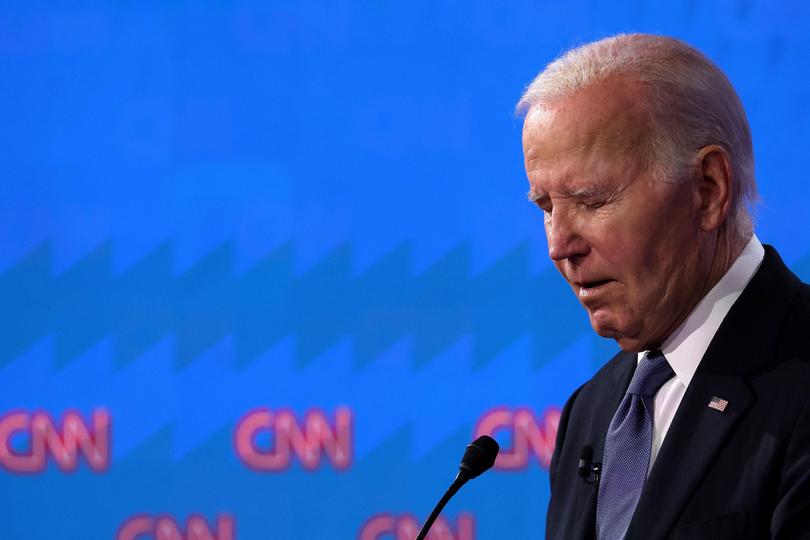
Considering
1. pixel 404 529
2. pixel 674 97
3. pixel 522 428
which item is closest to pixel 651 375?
pixel 674 97

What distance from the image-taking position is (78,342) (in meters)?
2.68

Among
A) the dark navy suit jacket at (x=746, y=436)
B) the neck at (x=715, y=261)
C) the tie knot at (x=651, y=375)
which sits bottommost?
the dark navy suit jacket at (x=746, y=436)

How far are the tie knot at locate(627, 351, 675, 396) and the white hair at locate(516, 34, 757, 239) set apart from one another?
0.21 m

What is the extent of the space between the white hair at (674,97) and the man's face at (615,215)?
0.06 feet

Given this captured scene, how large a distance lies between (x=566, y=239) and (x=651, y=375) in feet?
0.78

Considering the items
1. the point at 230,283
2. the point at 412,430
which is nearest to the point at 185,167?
the point at 230,283

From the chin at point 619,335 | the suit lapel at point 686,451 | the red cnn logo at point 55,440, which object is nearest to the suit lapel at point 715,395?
the suit lapel at point 686,451

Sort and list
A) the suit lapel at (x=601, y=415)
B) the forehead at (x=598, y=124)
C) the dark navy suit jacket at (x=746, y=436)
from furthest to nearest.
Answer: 1. the suit lapel at (x=601, y=415)
2. the forehead at (x=598, y=124)
3. the dark navy suit jacket at (x=746, y=436)

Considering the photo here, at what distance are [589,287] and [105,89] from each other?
5.55ft

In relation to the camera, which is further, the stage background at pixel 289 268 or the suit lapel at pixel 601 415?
the stage background at pixel 289 268

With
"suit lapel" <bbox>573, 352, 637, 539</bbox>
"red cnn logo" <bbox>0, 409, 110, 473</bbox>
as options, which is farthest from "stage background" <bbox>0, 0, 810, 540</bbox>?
"suit lapel" <bbox>573, 352, 637, 539</bbox>

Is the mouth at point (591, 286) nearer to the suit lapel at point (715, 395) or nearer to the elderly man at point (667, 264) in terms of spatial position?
the elderly man at point (667, 264)

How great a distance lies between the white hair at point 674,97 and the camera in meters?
1.41

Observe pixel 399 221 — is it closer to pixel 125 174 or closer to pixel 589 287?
pixel 125 174
